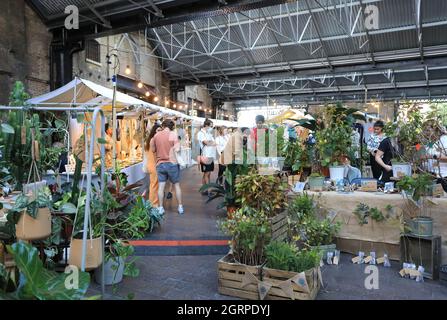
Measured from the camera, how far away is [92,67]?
11.8m

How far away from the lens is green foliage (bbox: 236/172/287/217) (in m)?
3.93

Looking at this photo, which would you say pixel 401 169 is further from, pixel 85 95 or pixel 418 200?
pixel 85 95

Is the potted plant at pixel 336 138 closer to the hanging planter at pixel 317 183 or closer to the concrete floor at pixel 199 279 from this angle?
the hanging planter at pixel 317 183

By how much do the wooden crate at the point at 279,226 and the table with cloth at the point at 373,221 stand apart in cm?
50

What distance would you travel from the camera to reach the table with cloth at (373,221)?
3899 mm

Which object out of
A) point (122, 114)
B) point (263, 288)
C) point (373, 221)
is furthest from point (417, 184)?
point (122, 114)

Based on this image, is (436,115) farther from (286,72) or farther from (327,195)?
(286,72)

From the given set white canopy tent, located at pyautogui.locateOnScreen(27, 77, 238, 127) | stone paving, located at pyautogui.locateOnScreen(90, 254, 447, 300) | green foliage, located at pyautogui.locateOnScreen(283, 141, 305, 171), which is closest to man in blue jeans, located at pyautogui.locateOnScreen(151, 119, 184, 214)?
green foliage, located at pyautogui.locateOnScreen(283, 141, 305, 171)

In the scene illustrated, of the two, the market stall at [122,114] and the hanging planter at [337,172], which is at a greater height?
the market stall at [122,114]

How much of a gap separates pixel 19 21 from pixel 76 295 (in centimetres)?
934

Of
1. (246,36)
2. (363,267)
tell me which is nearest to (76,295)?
(363,267)

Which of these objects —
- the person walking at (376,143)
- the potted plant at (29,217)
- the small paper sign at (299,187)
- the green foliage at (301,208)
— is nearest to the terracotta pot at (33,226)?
the potted plant at (29,217)

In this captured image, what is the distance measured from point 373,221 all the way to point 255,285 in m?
1.78

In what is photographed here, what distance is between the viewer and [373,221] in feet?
13.7
